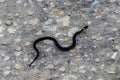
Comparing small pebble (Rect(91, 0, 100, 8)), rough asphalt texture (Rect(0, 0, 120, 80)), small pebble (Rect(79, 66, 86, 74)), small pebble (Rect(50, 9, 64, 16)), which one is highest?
small pebble (Rect(91, 0, 100, 8))

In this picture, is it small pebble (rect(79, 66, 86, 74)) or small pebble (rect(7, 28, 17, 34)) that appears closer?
small pebble (rect(79, 66, 86, 74))

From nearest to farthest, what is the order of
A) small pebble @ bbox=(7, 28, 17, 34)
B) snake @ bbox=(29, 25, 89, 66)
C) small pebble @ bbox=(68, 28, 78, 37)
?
snake @ bbox=(29, 25, 89, 66)
small pebble @ bbox=(68, 28, 78, 37)
small pebble @ bbox=(7, 28, 17, 34)

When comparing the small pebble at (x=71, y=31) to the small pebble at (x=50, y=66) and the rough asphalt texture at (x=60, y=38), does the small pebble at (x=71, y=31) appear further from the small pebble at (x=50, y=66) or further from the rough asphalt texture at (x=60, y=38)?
the small pebble at (x=50, y=66)

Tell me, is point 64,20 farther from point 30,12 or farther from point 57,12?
point 30,12

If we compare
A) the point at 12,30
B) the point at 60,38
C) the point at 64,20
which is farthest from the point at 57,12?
the point at 12,30

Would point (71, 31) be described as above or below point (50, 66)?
above

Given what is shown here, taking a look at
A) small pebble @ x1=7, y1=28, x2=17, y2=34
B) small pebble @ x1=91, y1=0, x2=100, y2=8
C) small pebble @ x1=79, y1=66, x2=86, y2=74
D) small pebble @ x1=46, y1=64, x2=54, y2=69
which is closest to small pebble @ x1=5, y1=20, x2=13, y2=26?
A: small pebble @ x1=7, y1=28, x2=17, y2=34

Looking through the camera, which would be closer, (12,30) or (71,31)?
(71,31)

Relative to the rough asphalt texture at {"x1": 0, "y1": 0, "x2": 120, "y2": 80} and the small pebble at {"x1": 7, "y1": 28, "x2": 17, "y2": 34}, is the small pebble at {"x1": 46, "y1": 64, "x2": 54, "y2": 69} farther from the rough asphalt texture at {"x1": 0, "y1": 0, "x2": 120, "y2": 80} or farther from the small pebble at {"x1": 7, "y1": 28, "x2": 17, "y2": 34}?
the small pebble at {"x1": 7, "y1": 28, "x2": 17, "y2": 34}

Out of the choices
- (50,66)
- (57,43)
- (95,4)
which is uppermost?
(95,4)
